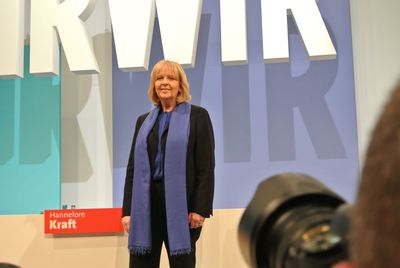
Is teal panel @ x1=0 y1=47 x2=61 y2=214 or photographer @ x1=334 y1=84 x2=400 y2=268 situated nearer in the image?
photographer @ x1=334 y1=84 x2=400 y2=268

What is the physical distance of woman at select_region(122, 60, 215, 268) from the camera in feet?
7.30

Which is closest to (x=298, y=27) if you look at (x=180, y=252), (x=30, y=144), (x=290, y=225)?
(x=180, y=252)

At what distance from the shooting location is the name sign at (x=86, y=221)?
280 cm

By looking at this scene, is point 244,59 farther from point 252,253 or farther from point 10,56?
point 252,253

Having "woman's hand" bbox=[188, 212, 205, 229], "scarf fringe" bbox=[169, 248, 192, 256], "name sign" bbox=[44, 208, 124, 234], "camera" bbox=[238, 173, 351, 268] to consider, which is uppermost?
"camera" bbox=[238, 173, 351, 268]

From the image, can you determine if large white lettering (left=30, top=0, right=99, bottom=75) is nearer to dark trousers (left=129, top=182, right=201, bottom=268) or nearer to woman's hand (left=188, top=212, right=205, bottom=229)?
dark trousers (left=129, top=182, right=201, bottom=268)

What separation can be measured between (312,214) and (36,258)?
8.81ft

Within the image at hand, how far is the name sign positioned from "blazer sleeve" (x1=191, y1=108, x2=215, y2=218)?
0.67 m

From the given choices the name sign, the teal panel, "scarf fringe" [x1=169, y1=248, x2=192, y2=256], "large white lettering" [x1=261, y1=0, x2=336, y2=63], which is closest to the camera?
"scarf fringe" [x1=169, y1=248, x2=192, y2=256]

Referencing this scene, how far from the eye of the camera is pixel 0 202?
11.3 ft

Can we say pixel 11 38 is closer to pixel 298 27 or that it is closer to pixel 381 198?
pixel 298 27

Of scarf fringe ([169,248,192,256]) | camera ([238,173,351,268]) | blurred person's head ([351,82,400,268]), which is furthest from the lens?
scarf fringe ([169,248,192,256])

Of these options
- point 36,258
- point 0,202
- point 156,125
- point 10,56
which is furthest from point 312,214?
point 0,202

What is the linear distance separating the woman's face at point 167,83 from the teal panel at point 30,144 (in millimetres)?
1314
